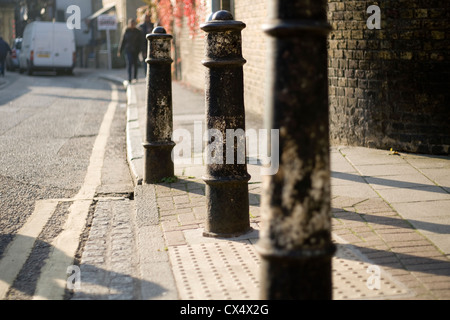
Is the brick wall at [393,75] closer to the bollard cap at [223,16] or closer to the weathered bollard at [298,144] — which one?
the bollard cap at [223,16]

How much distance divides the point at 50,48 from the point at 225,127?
2599cm

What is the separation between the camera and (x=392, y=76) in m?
6.93

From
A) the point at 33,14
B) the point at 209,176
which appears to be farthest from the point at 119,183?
the point at 33,14

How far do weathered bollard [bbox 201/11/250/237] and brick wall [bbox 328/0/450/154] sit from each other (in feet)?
10.4

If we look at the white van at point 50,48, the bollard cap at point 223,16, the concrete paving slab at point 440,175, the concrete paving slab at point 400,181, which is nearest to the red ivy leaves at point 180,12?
the white van at point 50,48

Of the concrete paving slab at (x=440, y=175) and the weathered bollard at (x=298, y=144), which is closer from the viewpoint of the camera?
the weathered bollard at (x=298, y=144)

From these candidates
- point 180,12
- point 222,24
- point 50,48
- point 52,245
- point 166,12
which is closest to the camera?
point 222,24

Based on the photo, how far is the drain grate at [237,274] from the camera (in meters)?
3.22

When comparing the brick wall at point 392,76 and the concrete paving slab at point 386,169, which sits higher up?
the brick wall at point 392,76

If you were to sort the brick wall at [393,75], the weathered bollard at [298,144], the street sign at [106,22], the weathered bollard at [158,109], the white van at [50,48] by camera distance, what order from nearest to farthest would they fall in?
1. the weathered bollard at [298,144]
2. the weathered bollard at [158,109]
3. the brick wall at [393,75]
4. the white van at [50,48]
5. the street sign at [106,22]

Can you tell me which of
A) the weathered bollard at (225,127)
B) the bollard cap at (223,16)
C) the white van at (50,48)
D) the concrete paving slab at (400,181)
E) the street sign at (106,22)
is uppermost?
the street sign at (106,22)

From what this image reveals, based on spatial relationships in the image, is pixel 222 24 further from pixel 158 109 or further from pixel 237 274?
pixel 158 109

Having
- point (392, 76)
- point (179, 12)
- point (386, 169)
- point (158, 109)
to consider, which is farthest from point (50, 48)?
point (386, 169)

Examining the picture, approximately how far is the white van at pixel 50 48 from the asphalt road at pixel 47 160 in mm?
13589
